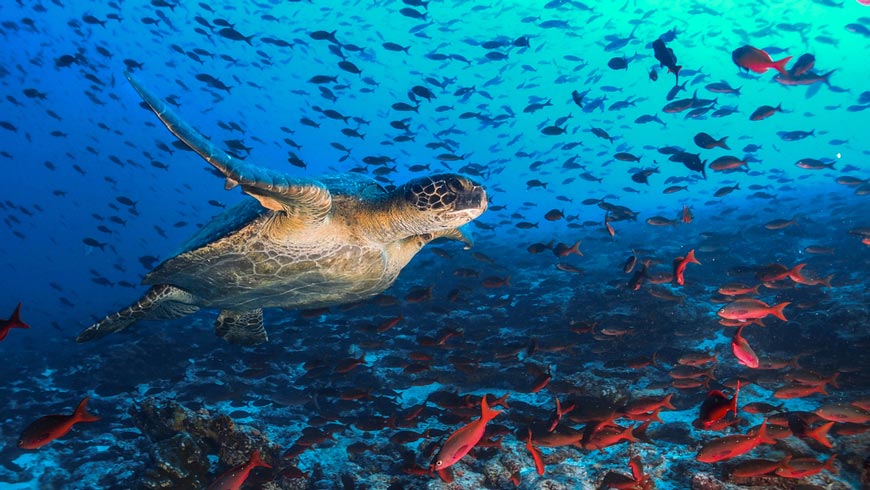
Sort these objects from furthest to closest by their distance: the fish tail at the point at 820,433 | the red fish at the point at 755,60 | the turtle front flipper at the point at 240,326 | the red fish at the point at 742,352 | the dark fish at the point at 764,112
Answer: the dark fish at the point at 764,112 → the turtle front flipper at the point at 240,326 → the red fish at the point at 755,60 → the red fish at the point at 742,352 → the fish tail at the point at 820,433

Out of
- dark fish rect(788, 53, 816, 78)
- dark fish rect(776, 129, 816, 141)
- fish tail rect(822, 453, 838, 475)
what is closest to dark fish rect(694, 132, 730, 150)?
dark fish rect(788, 53, 816, 78)

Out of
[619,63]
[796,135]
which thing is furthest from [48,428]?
[796,135]

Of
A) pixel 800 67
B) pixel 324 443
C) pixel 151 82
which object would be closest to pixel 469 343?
pixel 324 443

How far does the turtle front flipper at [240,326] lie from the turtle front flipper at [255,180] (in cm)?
308

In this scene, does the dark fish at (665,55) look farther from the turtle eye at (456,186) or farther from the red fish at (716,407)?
the red fish at (716,407)

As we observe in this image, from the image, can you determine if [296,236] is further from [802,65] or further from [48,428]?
[802,65]

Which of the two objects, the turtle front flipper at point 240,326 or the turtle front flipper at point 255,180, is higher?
the turtle front flipper at point 255,180

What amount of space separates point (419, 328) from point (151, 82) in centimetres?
5994

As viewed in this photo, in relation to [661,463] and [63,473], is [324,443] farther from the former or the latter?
[661,463]

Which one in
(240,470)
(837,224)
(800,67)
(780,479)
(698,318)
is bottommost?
(837,224)

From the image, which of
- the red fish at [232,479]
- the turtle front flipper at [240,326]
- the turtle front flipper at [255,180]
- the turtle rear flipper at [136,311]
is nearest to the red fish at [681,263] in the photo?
the turtle front flipper at [255,180]

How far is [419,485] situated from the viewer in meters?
3.82

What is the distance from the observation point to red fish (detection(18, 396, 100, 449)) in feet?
9.86

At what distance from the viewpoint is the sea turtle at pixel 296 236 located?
11.1 ft
